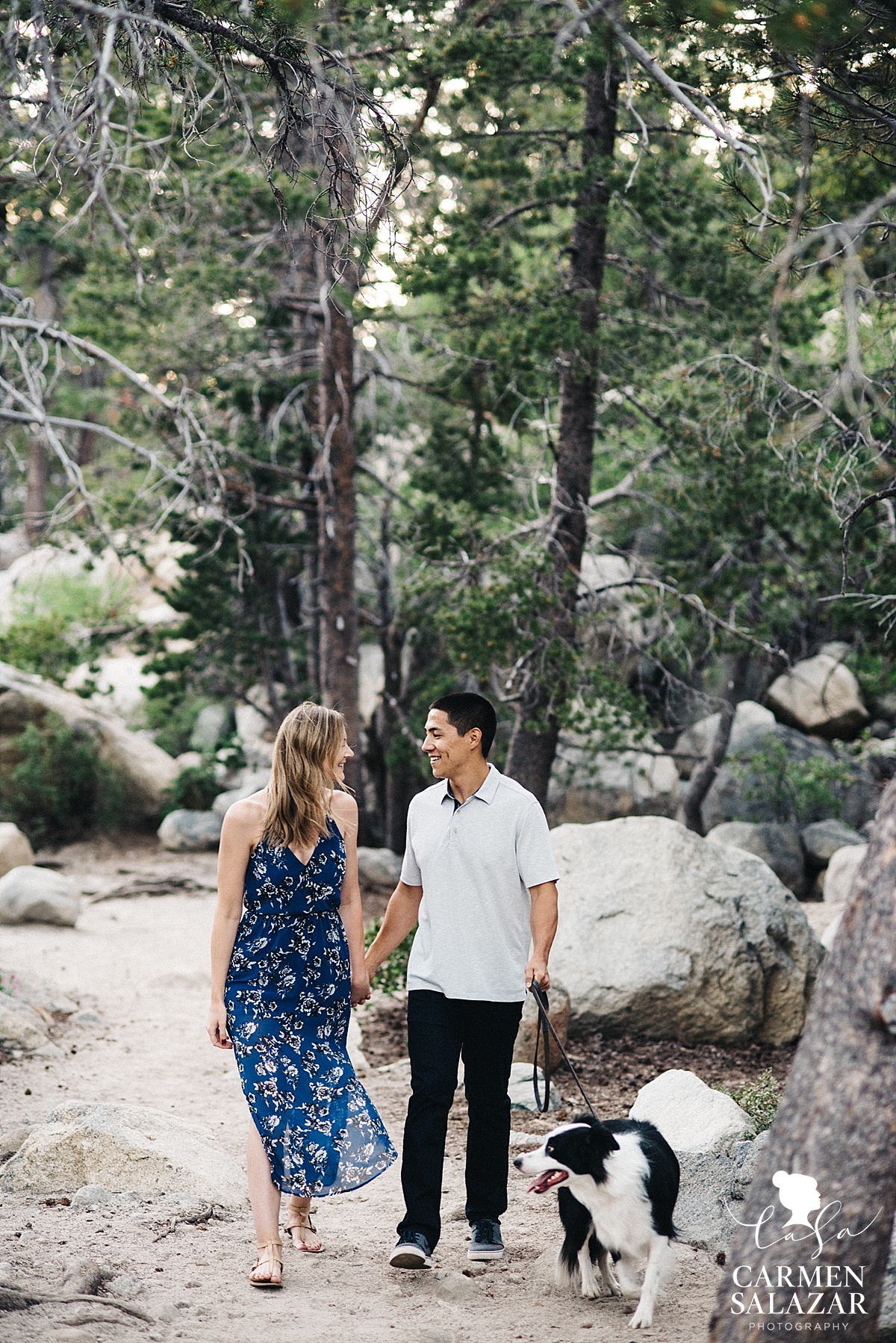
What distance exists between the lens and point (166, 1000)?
29.7ft

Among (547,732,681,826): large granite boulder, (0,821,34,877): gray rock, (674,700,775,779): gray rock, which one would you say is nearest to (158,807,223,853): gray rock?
(0,821,34,877): gray rock

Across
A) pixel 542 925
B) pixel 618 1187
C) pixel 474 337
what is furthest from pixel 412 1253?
pixel 474 337

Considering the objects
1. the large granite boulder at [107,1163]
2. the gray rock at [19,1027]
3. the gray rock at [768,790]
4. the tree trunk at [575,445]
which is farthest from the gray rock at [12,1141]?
the gray rock at [768,790]

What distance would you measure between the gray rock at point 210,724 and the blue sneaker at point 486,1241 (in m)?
15.7

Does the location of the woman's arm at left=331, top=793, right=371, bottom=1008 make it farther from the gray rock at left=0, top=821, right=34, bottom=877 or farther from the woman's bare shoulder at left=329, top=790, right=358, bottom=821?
the gray rock at left=0, top=821, right=34, bottom=877

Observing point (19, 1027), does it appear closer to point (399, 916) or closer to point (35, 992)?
point (35, 992)

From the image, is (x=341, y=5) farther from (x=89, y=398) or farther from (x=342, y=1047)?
(x=89, y=398)

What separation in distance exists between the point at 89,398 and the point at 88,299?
6.84 m

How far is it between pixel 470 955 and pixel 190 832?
12510 millimetres

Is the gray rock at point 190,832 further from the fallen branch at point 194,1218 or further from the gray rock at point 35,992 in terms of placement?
the fallen branch at point 194,1218

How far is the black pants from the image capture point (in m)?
3.90

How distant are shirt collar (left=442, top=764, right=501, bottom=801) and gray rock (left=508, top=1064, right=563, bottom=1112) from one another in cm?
253

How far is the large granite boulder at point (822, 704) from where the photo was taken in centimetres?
1705

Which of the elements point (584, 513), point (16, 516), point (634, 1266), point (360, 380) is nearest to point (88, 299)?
point (360, 380)
